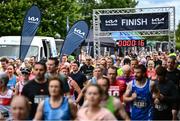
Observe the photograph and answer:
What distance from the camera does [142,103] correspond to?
28.2ft

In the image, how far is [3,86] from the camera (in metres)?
8.58

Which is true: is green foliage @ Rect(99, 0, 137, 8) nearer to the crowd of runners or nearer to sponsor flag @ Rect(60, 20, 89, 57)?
sponsor flag @ Rect(60, 20, 89, 57)

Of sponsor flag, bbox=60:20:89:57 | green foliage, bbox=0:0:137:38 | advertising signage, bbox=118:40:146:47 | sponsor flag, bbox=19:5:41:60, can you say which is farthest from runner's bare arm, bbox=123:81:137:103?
green foliage, bbox=0:0:137:38

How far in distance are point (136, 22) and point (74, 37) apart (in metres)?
8.81

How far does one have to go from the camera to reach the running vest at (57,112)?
589cm

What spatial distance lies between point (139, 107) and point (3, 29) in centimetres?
3215

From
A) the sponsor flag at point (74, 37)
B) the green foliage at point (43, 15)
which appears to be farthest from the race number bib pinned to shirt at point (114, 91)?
the green foliage at point (43, 15)

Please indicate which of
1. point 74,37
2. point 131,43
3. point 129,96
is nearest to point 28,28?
point 74,37

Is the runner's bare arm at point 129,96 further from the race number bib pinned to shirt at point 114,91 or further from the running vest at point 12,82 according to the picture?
the running vest at point 12,82

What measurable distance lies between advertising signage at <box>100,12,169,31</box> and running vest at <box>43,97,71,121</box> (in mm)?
20712

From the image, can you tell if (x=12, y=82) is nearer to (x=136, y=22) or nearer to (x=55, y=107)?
(x=55, y=107)

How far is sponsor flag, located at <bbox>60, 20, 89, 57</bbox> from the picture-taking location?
18109 millimetres

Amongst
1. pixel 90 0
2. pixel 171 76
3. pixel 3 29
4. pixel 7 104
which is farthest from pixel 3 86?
pixel 90 0

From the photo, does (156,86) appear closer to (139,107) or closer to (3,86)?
(139,107)
